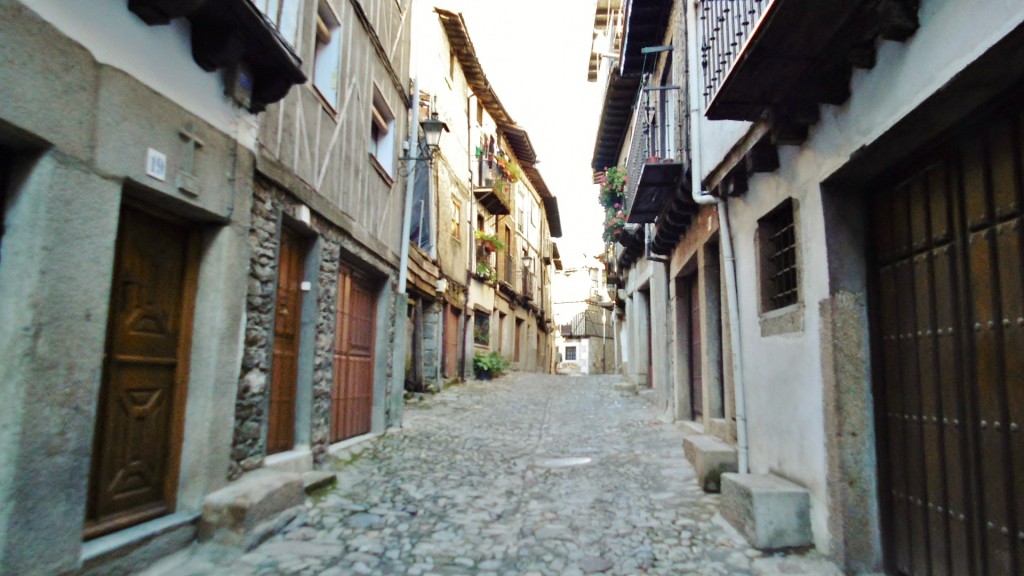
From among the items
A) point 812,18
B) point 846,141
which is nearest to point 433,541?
point 846,141

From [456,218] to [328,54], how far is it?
30.1 feet

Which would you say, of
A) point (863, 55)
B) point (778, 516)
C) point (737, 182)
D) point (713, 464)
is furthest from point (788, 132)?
point (713, 464)

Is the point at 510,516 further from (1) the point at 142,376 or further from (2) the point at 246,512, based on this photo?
(1) the point at 142,376

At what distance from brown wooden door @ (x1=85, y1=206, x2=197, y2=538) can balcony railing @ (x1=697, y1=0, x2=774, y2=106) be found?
12.3 ft

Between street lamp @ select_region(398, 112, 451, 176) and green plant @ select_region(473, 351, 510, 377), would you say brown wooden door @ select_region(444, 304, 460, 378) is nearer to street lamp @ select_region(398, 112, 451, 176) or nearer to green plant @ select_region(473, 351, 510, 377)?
green plant @ select_region(473, 351, 510, 377)

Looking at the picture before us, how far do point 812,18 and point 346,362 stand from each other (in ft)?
19.5

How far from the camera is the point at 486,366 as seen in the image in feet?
54.6

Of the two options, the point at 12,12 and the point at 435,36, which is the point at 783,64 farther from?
the point at 435,36

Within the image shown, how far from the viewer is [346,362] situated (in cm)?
757

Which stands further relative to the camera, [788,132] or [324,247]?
[324,247]

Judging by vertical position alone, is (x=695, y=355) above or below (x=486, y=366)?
above

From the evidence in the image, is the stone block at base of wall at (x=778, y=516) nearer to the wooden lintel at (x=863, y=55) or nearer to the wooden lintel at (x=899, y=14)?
the wooden lintel at (x=863, y=55)

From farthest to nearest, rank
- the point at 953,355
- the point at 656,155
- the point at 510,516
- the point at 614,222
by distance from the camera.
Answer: the point at 614,222 < the point at 656,155 < the point at 510,516 < the point at 953,355

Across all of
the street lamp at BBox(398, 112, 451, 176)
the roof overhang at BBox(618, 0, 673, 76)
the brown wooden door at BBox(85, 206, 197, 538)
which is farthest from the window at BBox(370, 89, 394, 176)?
the brown wooden door at BBox(85, 206, 197, 538)
